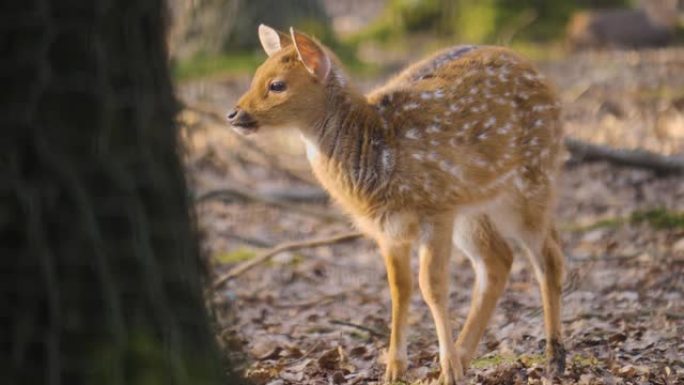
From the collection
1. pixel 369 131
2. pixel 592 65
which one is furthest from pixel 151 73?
pixel 592 65

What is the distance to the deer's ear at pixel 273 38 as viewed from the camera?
5945 mm

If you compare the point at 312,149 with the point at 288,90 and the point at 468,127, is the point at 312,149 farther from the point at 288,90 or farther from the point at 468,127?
the point at 468,127

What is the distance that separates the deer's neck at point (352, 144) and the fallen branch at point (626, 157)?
4.05 metres

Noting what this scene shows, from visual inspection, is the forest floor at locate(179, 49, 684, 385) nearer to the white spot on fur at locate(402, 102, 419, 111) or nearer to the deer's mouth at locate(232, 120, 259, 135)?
the deer's mouth at locate(232, 120, 259, 135)

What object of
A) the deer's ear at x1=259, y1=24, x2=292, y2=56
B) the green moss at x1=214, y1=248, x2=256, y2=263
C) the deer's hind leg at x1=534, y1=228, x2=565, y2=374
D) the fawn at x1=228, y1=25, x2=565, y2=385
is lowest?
the deer's hind leg at x1=534, y1=228, x2=565, y2=374

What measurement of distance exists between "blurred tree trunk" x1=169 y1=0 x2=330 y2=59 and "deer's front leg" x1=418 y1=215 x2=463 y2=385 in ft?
31.4

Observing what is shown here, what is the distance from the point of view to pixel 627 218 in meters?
8.92

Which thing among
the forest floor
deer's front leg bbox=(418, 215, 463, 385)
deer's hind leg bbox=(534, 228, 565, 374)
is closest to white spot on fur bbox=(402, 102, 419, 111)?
deer's front leg bbox=(418, 215, 463, 385)

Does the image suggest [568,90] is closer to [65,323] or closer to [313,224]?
[313,224]

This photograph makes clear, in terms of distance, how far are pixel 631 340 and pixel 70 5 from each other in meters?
3.76

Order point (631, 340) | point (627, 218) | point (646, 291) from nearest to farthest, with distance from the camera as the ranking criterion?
point (631, 340) < point (646, 291) < point (627, 218)

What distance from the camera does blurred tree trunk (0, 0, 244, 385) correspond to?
325 centimetres

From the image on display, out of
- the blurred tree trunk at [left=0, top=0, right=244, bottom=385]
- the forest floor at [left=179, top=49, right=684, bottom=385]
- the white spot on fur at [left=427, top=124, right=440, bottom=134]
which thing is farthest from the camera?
the forest floor at [left=179, top=49, right=684, bottom=385]

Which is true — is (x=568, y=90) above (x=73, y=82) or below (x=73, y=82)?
above
